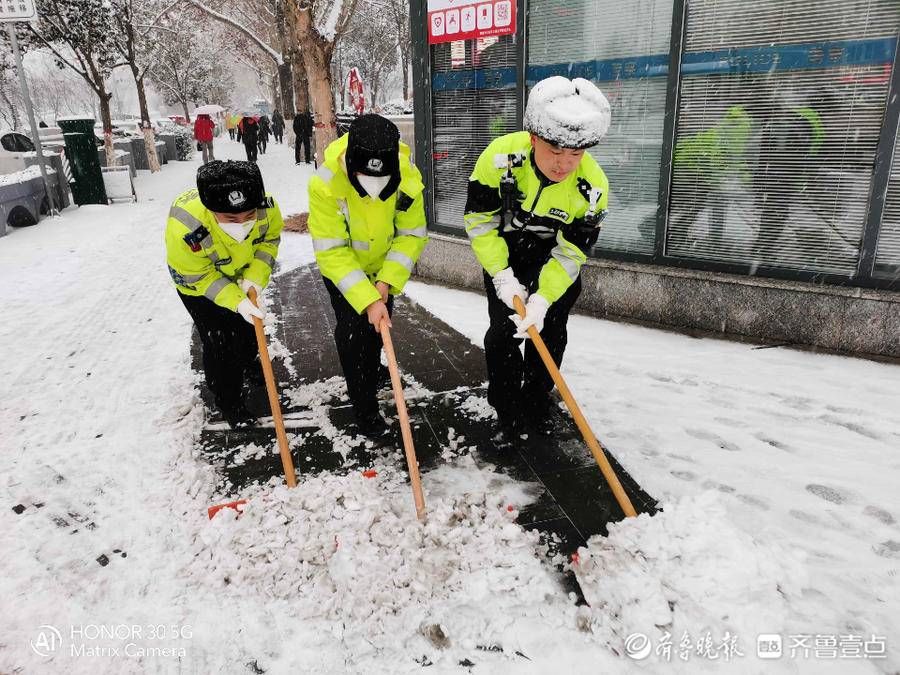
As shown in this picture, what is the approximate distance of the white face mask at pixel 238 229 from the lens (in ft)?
10.5

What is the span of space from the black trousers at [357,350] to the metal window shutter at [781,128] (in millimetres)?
2946

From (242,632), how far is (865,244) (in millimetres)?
4484

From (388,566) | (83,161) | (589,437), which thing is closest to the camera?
(388,566)

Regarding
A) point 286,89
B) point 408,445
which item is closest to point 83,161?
point 408,445

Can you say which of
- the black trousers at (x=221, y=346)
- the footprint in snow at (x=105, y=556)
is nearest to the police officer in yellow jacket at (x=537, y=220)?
the black trousers at (x=221, y=346)

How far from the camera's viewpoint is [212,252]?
130 inches

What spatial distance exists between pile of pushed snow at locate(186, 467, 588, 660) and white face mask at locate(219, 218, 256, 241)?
139cm

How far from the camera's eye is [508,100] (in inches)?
Answer: 223

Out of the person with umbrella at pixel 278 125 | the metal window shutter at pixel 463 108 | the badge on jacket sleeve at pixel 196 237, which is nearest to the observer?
the badge on jacket sleeve at pixel 196 237

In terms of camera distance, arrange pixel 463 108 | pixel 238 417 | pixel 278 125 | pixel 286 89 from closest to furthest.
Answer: pixel 238 417 → pixel 463 108 → pixel 286 89 → pixel 278 125

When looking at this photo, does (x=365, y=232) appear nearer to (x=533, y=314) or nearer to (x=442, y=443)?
(x=533, y=314)

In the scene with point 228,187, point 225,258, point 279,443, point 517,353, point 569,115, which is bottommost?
point 279,443

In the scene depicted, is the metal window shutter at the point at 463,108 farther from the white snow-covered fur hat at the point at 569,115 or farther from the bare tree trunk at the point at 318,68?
the bare tree trunk at the point at 318,68

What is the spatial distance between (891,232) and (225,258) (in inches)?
171
